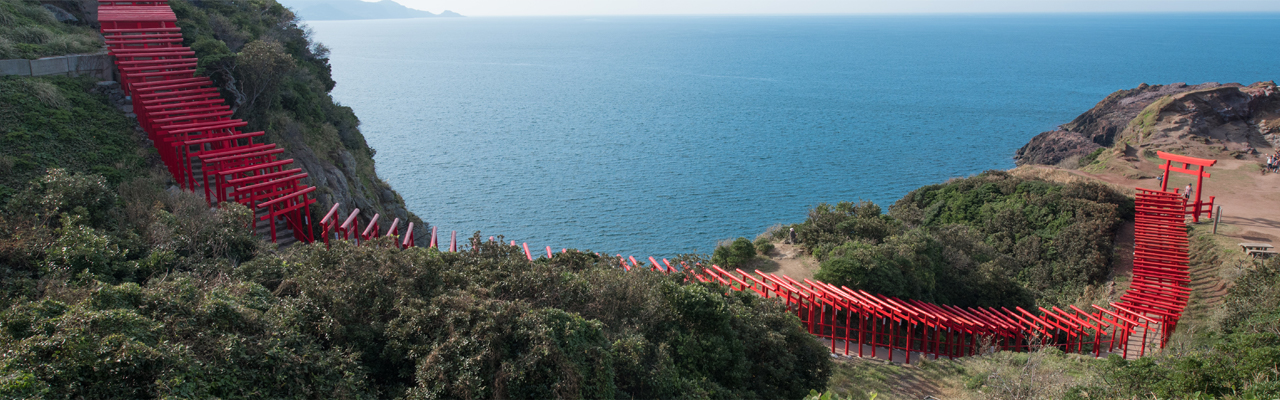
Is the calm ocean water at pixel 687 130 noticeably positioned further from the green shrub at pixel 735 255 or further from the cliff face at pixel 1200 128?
the green shrub at pixel 735 255

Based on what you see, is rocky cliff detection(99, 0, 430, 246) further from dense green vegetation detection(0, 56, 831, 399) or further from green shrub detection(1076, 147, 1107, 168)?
green shrub detection(1076, 147, 1107, 168)

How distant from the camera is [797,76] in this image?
432 feet

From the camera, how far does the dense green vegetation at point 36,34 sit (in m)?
23.8

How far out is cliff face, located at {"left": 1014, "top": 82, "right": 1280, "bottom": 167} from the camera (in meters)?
52.9

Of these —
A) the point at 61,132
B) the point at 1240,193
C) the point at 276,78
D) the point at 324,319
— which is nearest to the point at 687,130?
the point at 1240,193

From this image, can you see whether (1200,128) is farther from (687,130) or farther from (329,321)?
(329,321)

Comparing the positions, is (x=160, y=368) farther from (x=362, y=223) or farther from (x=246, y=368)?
(x=362, y=223)

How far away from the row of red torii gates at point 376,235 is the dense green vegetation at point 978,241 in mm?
1145

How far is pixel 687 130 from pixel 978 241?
48.3 metres

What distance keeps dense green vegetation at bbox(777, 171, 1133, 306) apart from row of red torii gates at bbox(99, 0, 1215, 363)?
1.15 m

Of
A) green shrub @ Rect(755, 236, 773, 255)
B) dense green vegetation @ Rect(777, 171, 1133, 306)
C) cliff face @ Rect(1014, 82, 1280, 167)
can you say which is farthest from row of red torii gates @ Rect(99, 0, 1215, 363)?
cliff face @ Rect(1014, 82, 1280, 167)

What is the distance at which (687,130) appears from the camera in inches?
3189

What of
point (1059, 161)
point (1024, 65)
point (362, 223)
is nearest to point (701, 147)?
point (1059, 161)

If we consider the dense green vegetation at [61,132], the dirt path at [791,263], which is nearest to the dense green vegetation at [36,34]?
the dense green vegetation at [61,132]
